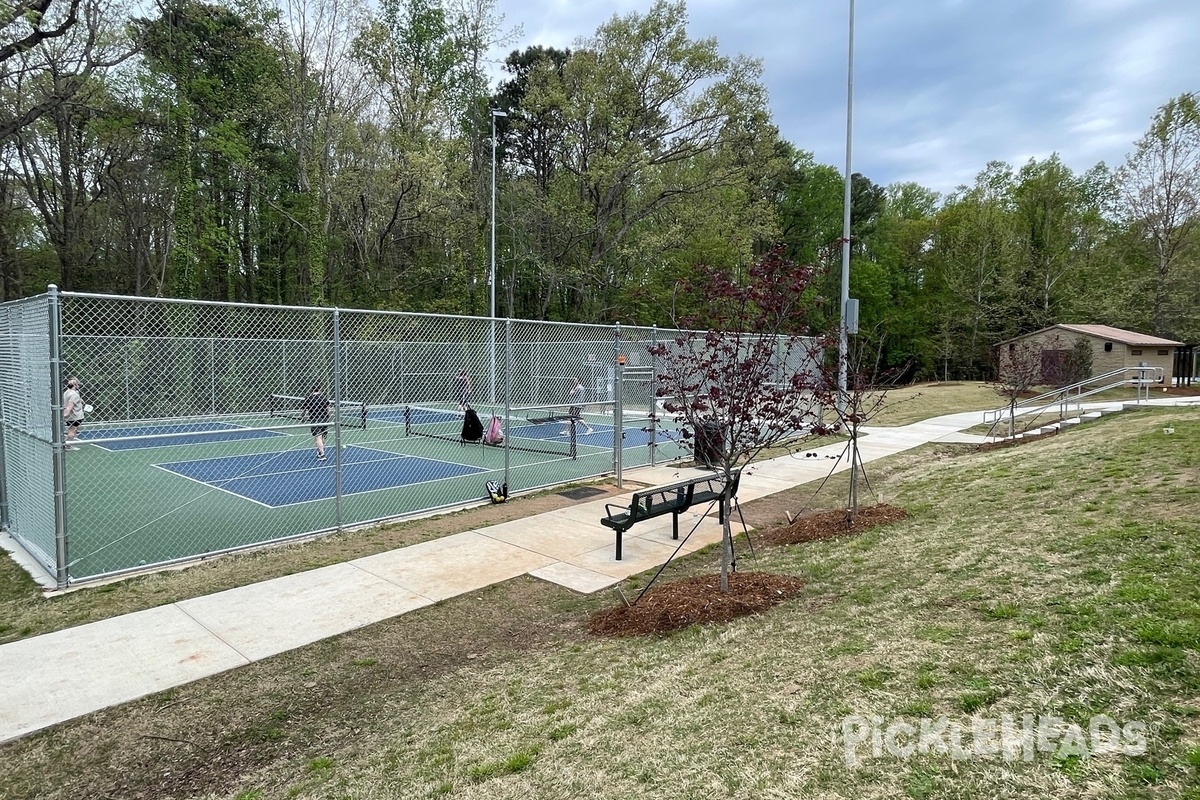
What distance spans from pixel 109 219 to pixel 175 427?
1562 cm

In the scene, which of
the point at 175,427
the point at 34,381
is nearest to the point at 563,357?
the point at 34,381

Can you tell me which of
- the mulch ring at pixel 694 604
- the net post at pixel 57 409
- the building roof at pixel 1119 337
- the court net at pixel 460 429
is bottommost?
the mulch ring at pixel 694 604

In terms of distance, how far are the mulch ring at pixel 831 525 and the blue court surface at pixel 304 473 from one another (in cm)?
646

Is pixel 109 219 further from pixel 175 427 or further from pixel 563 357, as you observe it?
pixel 563 357

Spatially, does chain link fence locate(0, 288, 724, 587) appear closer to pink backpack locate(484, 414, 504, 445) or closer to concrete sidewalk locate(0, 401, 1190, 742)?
pink backpack locate(484, 414, 504, 445)

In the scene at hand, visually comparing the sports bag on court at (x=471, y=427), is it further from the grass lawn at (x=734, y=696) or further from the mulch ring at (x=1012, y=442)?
the mulch ring at (x=1012, y=442)

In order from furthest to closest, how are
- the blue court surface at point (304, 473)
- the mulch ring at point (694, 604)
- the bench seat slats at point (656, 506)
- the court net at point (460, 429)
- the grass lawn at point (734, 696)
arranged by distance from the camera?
the court net at point (460, 429) → the blue court surface at point (304, 473) → the bench seat slats at point (656, 506) → the mulch ring at point (694, 604) → the grass lawn at point (734, 696)

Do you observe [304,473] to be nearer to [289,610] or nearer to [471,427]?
[471,427]

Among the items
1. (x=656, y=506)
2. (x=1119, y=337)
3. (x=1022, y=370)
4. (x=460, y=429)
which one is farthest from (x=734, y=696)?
(x=1119, y=337)

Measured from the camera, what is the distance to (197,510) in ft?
30.6

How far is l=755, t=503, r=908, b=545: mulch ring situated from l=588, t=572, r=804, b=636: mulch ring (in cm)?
177

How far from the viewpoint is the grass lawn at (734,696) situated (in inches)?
105

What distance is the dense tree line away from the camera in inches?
1008

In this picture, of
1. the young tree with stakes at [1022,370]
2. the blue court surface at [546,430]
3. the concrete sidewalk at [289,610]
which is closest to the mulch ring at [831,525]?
the concrete sidewalk at [289,610]
